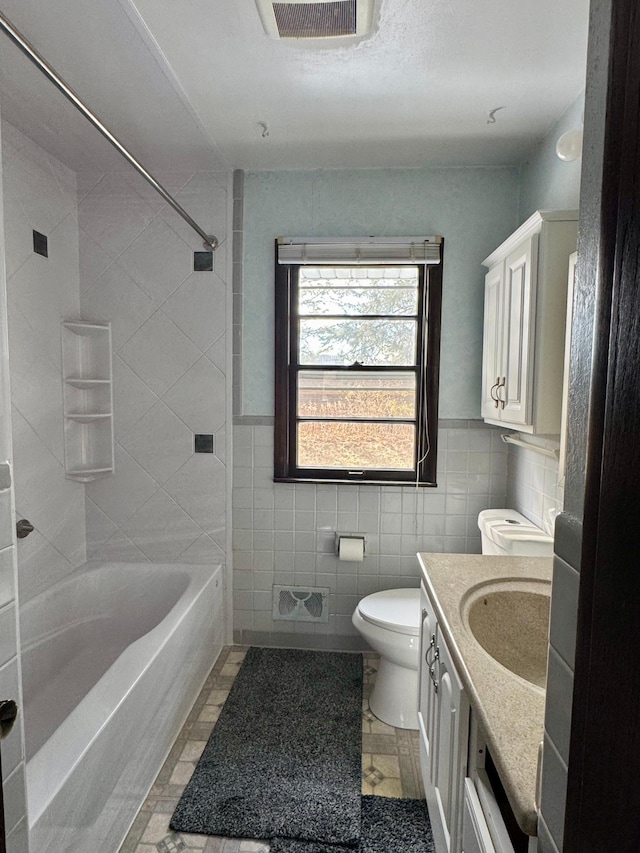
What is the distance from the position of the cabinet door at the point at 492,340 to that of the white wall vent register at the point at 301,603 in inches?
49.7

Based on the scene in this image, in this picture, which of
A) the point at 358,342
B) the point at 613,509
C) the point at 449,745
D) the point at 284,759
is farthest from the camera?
the point at 358,342

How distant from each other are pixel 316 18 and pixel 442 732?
2.06 m

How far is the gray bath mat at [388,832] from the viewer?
1.54 m

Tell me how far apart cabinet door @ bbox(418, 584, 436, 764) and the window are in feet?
3.30

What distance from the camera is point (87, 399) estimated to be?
8.27 ft

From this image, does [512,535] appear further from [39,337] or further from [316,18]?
[39,337]

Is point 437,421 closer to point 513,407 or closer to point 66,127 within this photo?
point 513,407

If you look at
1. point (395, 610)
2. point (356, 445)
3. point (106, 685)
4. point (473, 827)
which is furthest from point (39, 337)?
point (473, 827)

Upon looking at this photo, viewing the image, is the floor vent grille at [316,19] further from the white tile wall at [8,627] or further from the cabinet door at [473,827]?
the cabinet door at [473,827]

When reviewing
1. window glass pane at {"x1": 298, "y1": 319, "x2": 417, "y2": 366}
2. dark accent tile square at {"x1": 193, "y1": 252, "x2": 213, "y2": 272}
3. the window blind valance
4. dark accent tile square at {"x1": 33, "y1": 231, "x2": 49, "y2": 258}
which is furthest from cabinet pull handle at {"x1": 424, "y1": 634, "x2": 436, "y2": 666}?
dark accent tile square at {"x1": 33, "y1": 231, "x2": 49, "y2": 258}

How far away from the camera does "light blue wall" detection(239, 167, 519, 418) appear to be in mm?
2496

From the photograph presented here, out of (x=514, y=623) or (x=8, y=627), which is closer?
(x=8, y=627)

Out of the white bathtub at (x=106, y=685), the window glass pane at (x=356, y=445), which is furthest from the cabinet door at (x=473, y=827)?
the window glass pane at (x=356, y=445)

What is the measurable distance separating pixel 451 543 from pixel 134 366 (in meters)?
1.87
